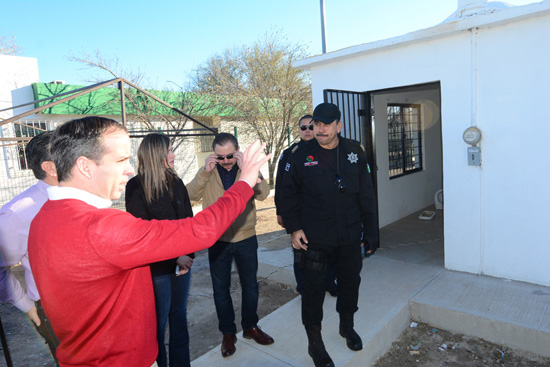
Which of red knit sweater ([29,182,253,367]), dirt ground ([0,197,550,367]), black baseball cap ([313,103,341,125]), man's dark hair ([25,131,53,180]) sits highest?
black baseball cap ([313,103,341,125])

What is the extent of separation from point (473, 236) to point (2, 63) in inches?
508

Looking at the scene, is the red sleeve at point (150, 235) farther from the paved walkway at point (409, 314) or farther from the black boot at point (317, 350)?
the paved walkway at point (409, 314)

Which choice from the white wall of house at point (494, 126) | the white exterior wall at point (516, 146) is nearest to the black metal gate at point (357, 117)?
the white wall of house at point (494, 126)

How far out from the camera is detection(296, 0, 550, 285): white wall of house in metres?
3.64

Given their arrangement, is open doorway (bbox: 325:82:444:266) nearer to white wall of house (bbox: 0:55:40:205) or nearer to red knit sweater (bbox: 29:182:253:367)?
red knit sweater (bbox: 29:182:253:367)

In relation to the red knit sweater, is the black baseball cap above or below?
above

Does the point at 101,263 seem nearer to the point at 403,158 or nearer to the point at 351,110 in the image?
the point at 351,110

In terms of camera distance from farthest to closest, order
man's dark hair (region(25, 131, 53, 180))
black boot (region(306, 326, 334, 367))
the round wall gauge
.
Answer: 1. the round wall gauge
2. black boot (region(306, 326, 334, 367))
3. man's dark hair (region(25, 131, 53, 180))

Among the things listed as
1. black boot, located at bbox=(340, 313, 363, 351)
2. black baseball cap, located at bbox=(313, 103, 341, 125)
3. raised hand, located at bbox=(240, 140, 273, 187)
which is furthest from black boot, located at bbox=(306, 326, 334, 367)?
raised hand, located at bbox=(240, 140, 273, 187)

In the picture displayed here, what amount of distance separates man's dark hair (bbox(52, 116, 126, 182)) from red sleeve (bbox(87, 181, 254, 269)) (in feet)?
0.67

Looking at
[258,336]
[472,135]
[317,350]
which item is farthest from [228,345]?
[472,135]

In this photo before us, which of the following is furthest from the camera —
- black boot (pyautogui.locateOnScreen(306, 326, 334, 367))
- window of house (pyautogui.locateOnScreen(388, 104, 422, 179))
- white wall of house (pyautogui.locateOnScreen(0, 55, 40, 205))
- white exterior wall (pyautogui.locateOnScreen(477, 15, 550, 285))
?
white wall of house (pyautogui.locateOnScreen(0, 55, 40, 205))

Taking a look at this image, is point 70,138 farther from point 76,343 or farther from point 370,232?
point 370,232

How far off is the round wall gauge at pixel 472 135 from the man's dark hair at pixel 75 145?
3920 mm
